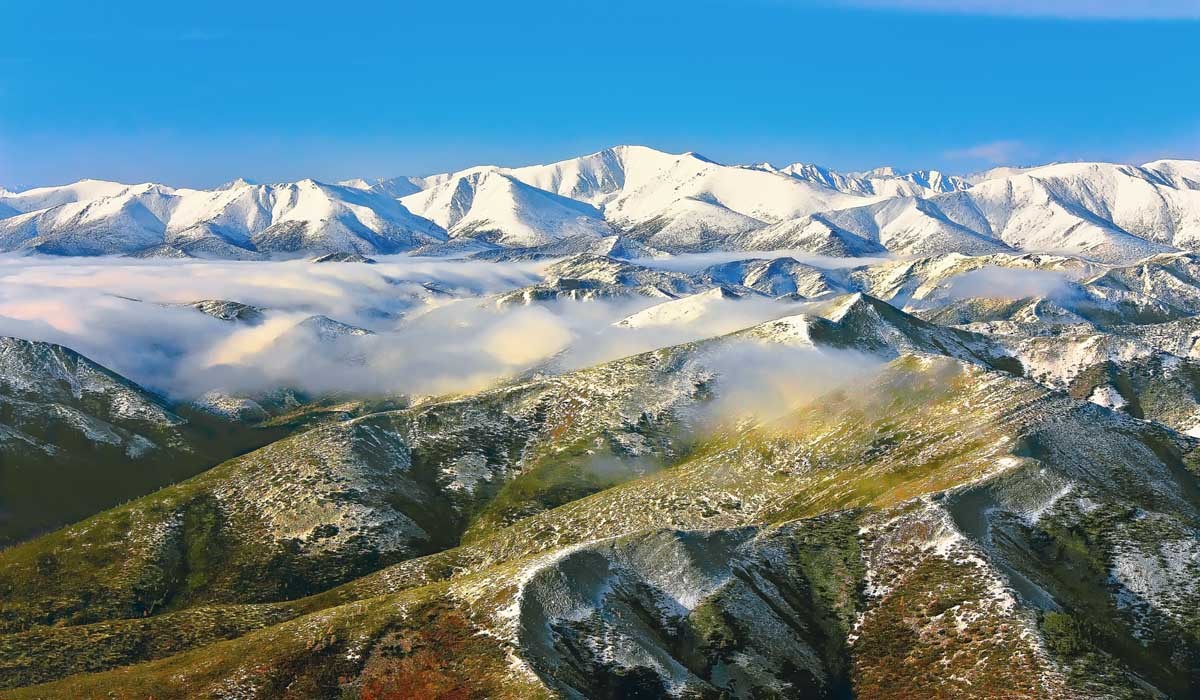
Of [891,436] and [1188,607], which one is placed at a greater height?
[891,436]

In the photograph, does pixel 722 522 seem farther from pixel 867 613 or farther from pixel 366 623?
pixel 366 623

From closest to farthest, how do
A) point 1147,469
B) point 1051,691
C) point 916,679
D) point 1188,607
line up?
point 1051,691, point 916,679, point 1188,607, point 1147,469

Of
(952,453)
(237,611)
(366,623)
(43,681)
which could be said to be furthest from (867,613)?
(43,681)

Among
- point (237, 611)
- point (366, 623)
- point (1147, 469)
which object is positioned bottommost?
point (237, 611)

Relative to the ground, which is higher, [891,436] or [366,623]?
[891,436]

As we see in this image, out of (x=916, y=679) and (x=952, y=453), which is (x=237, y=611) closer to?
(x=916, y=679)

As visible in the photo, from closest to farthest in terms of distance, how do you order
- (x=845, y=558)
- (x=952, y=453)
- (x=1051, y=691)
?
1. (x=1051, y=691)
2. (x=845, y=558)
3. (x=952, y=453)

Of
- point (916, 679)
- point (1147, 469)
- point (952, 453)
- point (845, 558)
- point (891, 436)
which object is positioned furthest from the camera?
point (891, 436)

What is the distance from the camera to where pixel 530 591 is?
4193 inches

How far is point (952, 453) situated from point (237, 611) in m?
137

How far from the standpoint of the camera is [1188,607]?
112875 millimetres

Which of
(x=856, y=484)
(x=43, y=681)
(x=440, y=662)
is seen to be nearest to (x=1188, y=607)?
(x=856, y=484)

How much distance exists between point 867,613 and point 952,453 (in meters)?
58.1

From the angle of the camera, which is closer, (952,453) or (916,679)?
(916,679)
